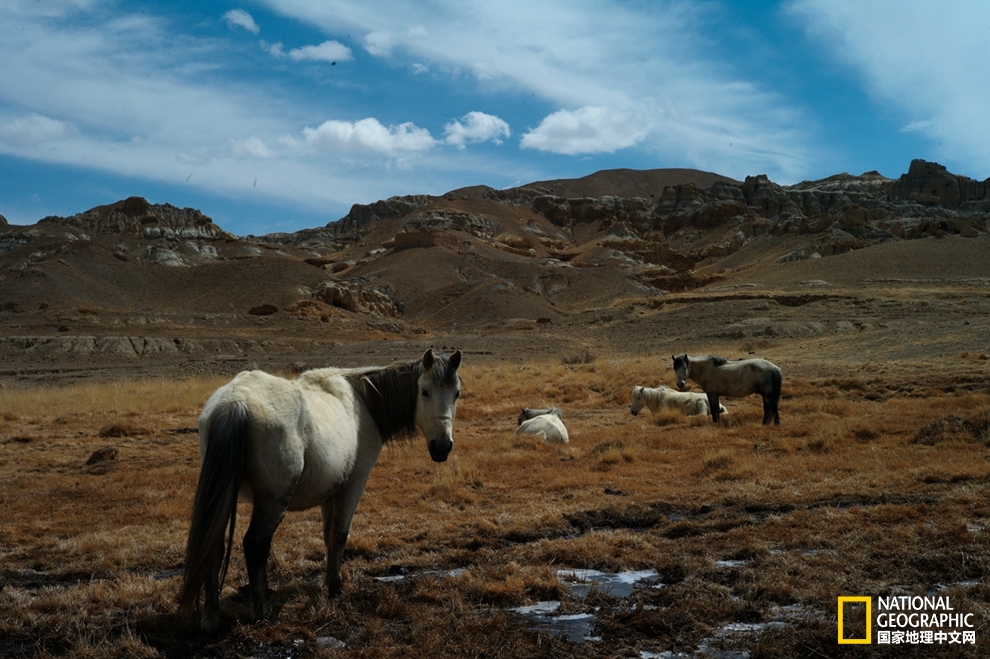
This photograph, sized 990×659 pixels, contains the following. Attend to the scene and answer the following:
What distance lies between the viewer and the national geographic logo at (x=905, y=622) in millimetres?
4805

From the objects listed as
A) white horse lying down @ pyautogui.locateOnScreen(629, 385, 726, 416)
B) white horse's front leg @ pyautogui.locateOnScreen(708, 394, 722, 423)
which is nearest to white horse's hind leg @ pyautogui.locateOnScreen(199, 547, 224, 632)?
white horse's front leg @ pyautogui.locateOnScreen(708, 394, 722, 423)

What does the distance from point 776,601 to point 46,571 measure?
639cm

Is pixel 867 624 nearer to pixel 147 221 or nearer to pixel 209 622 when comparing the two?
pixel 209 622

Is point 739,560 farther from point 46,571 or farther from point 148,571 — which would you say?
point 46,571

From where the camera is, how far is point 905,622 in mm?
5117

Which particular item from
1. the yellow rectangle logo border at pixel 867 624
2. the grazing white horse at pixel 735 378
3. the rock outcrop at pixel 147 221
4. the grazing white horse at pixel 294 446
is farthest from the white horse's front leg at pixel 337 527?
the rock outcrop at pixel 147 221

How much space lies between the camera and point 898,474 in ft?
33.0

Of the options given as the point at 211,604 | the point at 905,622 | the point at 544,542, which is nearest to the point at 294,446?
the point at 211,604

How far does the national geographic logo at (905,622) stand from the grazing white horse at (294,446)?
10.8 feet

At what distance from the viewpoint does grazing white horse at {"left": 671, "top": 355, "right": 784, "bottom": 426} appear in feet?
52.4

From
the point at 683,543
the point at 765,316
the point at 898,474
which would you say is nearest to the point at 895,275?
the point at 765,316

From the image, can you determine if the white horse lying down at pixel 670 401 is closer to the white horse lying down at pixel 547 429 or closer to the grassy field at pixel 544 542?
the grassy field at pixel 544 542

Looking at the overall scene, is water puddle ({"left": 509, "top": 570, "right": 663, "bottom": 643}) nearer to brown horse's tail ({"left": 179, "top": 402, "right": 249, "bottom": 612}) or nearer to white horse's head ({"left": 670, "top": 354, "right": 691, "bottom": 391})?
brown horse's tail ({"left": 179, "top": 402, "right": 249, "bottom": 612})

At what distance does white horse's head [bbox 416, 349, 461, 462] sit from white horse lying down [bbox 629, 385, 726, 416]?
1263 cm
